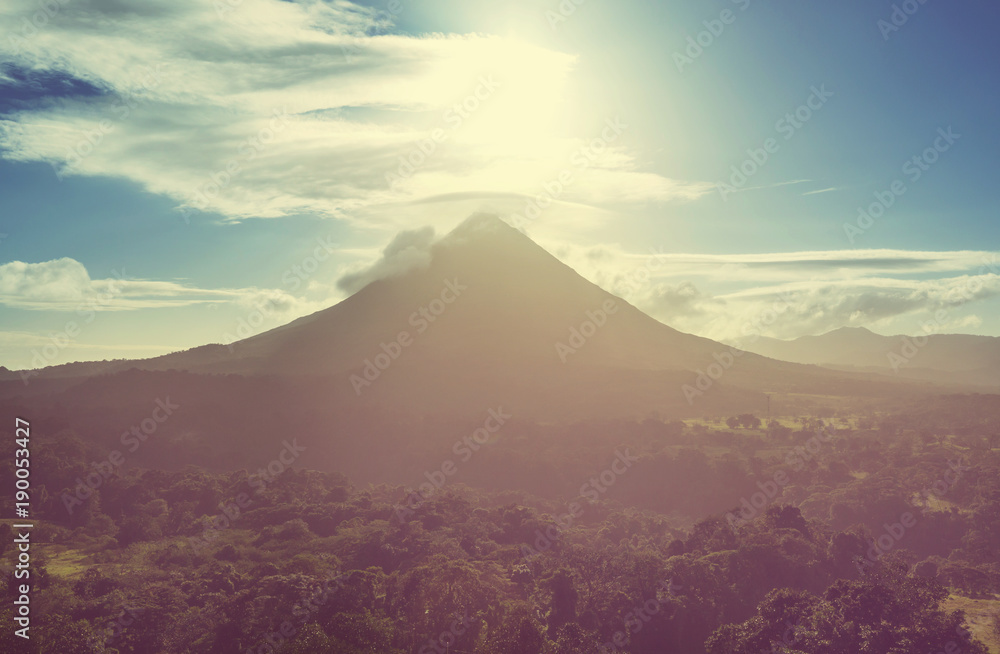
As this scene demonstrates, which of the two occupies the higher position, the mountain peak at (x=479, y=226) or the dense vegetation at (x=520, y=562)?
the mountain peak at (x=479, y=226)

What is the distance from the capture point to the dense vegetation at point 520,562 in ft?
90.5

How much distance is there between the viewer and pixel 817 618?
90.9ft

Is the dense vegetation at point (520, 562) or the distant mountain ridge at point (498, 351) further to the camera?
the distant mountain ridge at point (498, 351)

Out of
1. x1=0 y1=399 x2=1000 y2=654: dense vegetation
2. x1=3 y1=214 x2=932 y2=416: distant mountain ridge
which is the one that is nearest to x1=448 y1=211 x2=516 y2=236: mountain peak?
x1=3 y1=214 x2=932 y2=416: distant mountain ridge

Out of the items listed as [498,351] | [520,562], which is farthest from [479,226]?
[520,562]

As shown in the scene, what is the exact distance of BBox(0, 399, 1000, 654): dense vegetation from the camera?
90.5 feet

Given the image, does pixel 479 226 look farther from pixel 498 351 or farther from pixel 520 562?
pixel 520 562

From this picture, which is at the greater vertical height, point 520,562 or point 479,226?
point 479,226

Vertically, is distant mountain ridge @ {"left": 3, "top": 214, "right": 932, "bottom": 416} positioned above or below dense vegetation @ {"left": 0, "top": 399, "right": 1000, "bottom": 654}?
above

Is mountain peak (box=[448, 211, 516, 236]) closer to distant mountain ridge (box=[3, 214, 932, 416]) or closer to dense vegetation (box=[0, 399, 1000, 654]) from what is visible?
distant mountain ridge (box=[3, 214, 932, 416])

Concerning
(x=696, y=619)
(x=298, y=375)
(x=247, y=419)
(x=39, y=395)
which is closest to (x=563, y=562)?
(x=696, y=619)

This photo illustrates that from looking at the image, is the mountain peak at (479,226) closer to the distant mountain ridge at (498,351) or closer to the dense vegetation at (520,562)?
the distant mountain ridge at (498,351)

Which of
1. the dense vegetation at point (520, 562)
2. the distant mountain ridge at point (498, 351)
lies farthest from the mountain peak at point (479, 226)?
the dense vegetation at point (520, 562)

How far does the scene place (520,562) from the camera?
38188 millimetres
